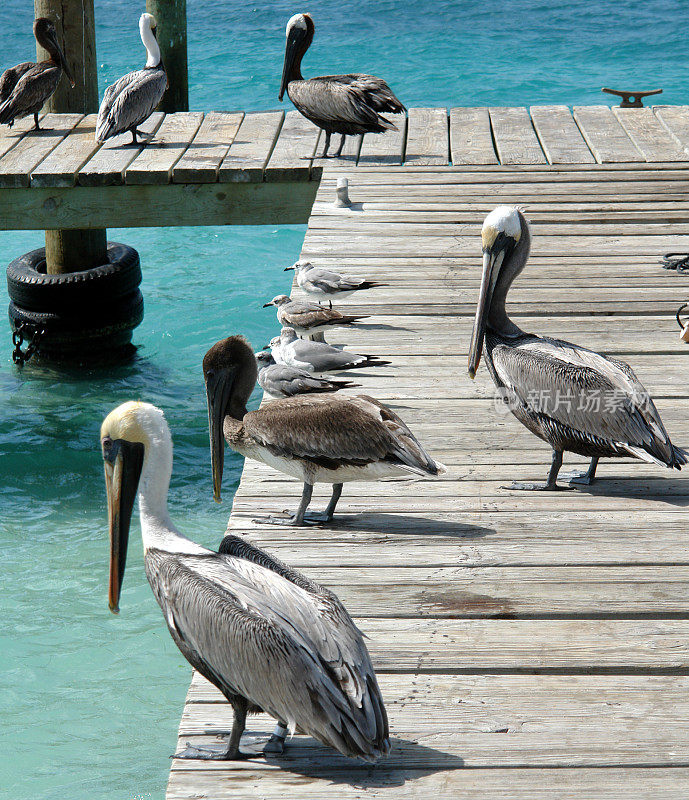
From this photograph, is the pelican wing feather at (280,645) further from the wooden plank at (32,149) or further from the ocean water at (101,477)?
the wooden plank at (32,149)

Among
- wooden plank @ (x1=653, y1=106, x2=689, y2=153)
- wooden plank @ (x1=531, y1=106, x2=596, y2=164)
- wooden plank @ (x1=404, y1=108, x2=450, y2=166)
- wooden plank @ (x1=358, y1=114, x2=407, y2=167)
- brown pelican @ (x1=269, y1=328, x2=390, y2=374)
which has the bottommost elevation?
wooden plank @ (x1=404, y1=108, x2=450, y2=166)

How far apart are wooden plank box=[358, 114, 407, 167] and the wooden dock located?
2 centimetres

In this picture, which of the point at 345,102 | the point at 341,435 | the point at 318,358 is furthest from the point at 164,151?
the point at 341,435

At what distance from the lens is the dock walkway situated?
2223 mm

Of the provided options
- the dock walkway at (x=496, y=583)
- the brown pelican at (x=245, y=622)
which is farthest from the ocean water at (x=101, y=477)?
the brown pelican at (x=245, y=622)

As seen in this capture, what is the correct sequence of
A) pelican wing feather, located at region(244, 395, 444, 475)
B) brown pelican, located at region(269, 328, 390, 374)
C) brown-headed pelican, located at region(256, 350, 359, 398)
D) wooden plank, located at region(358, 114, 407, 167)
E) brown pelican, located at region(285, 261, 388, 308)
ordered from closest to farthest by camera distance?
pelican wing feather, located at region(244, 395, 444, 475) < brown-headed pelican, located at region(256, 350, 359, 398) < brown pelican, located at region(269, 328, 390, 374) < brown pelican, located at region(285, 261, 388, 308) < wooden plank, located at region(358, 114, 407, 167)

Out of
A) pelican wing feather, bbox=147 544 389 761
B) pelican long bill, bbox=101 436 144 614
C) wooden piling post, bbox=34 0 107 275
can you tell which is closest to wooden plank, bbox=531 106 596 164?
wooden piling post, bbox=34 0 107 275

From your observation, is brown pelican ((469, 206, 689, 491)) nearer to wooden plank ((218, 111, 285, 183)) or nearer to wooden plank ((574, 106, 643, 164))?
wooden plank ((218, 111, 285, 183))

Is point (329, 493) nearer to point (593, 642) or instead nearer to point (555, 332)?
point (593, 642)

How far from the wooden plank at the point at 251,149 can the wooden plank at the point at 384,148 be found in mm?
732

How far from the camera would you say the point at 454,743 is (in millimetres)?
2291

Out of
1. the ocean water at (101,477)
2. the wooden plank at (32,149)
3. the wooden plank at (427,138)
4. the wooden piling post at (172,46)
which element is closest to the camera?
the ocean water at (101,477)

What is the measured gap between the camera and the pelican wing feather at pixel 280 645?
2.02m

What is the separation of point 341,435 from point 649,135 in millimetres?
6130
